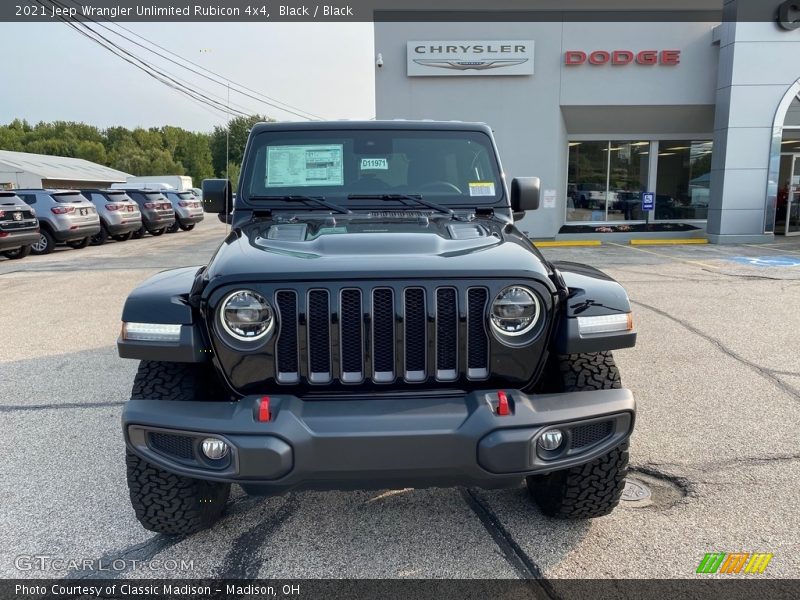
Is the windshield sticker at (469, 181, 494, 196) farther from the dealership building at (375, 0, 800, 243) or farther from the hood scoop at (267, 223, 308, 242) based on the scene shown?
the dealership building at (375, 0, 800, 243)

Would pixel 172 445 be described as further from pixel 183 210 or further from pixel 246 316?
pixel 183 210

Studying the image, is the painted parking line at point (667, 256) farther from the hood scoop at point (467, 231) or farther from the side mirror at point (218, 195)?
the side mirror at point (218, 195)

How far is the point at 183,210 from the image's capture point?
23938 mm

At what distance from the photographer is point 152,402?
2281 mm

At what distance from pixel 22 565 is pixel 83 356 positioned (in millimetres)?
3640

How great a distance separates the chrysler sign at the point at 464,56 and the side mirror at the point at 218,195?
12.1 meters

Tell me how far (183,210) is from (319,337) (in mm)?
23417

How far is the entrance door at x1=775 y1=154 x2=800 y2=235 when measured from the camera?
683 inches

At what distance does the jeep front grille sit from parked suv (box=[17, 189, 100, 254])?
1467cm

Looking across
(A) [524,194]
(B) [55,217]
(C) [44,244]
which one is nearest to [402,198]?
(A) [524,194]

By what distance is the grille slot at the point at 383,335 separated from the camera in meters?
2.29

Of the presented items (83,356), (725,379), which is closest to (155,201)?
(83,356)

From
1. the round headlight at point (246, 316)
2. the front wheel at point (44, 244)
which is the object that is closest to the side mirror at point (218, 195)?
the round headlight at point (246, 316)

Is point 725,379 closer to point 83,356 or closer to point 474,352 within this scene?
point 474,352
